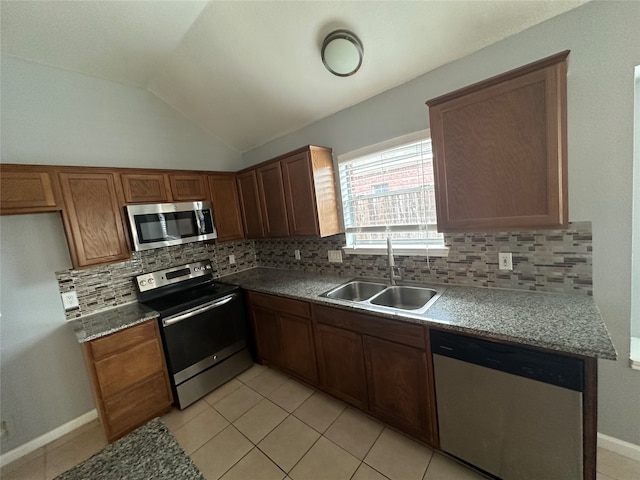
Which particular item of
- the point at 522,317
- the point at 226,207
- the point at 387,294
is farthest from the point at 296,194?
the point at 522,317

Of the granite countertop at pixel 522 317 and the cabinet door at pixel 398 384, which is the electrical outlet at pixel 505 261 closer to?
the granite countertop at pixel 522 317

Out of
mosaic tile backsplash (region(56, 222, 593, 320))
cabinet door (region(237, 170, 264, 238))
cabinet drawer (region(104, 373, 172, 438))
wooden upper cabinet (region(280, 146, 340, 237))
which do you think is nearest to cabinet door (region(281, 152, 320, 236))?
wooden upper cabinet (region(280, 146, 340, 237))

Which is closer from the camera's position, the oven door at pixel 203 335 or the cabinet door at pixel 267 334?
the oven door at pixel 203 335

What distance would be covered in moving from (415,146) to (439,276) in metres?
1.02

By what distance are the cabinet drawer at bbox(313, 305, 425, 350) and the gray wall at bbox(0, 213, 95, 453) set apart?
2143 millimetres

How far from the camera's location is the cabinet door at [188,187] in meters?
2.60

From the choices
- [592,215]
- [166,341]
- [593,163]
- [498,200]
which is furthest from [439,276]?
[166,341]

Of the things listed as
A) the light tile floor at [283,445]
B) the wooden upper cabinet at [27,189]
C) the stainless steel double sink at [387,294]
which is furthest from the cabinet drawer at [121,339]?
the stainless steel double sink at [387,294]

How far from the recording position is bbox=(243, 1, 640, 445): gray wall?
1.33 m

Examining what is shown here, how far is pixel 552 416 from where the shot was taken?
1169mm

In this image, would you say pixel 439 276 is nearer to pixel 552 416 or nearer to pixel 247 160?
pixel 552 416

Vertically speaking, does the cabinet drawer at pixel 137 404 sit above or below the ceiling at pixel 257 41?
below

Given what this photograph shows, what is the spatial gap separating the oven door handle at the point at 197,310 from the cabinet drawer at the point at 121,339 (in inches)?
4.0

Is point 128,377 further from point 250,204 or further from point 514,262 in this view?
point 514,262
